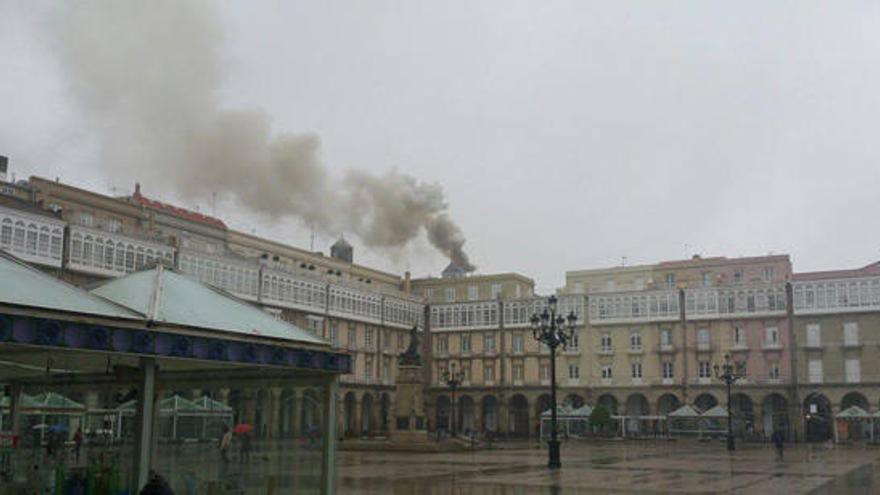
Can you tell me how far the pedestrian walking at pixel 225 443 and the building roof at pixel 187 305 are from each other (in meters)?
2.05

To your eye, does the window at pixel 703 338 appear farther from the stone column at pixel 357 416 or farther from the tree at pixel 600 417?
the stone column at pixel 357 416

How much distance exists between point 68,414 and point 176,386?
4.36m

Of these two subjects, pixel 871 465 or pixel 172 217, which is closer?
pixel 871 465

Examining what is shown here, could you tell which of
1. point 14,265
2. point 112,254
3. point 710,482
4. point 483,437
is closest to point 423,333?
point 483,437

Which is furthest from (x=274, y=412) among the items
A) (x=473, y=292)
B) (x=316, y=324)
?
(x=473, y=292)

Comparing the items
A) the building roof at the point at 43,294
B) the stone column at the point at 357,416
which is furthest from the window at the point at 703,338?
the building roof at the point at 43,294

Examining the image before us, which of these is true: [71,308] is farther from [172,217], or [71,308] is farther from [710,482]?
[172,217]

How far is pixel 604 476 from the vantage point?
2948 cm

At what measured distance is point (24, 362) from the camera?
45.2 ft

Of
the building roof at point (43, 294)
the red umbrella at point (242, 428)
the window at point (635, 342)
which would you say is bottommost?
the red umbrella at point (242, 428)

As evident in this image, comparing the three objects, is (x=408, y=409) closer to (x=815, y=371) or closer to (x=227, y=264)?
(x=227, y=264)

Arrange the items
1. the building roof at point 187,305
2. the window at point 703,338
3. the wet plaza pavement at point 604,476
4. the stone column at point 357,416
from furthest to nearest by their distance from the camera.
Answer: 1. the window at point 703,338
2. the stone column at point 357,416
3. the wet plaza pavement at point 604,476
4. the building roof at point 187,305

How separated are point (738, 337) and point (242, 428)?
67.9 meters

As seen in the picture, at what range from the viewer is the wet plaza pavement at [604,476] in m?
24.3
